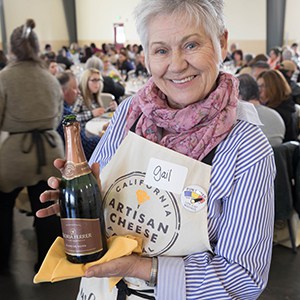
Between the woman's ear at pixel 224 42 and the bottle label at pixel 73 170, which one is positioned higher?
the woman's ear at pixel 224 42

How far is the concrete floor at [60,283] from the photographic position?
2.66 meters

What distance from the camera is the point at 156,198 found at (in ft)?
3.31

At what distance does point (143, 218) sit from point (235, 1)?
38.7ft

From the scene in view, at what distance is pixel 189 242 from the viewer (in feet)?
3.25

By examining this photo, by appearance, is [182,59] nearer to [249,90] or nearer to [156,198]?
[156,198]

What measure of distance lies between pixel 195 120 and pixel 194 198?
19 centimetres

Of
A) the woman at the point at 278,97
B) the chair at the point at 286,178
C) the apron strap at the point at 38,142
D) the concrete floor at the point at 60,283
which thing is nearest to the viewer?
the apron strap at the point at 38,142

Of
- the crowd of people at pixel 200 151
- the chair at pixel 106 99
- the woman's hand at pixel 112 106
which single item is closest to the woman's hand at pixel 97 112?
the woman's hand at pixel 112 106

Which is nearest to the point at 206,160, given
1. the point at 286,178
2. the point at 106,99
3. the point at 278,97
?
the point at 286,178

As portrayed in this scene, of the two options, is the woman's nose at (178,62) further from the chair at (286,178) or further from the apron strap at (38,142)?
the chair at (286,178)

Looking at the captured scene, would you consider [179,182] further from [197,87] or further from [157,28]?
[157,28]

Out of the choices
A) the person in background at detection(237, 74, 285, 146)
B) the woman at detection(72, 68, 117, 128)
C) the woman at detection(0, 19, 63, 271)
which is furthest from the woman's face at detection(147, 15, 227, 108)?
the woman at detection(72, 68, 117, 128)

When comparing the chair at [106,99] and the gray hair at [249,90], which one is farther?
the chair at [106,99]

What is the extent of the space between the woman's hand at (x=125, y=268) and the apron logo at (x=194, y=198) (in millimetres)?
166
